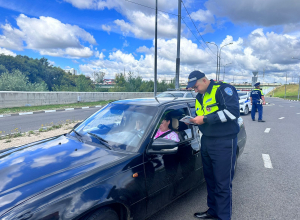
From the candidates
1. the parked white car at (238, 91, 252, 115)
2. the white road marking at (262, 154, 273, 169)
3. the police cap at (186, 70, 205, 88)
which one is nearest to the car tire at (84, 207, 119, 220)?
the police cap at (186, 70, 205, 88)

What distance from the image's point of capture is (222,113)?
2406mm

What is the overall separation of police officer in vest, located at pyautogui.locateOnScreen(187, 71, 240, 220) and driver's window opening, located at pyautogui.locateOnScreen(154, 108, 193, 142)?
12.7 inches

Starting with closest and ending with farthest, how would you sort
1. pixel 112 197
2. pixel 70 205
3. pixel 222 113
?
pixel 70 205 < pixel 112 197 < pixel 222 113

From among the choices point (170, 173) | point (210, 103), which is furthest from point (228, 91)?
point (170, 173)

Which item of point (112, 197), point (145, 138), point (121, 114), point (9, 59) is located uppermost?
point (9, 59)

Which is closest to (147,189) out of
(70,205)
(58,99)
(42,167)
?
(70,205)

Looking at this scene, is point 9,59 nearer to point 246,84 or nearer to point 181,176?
point 181,176

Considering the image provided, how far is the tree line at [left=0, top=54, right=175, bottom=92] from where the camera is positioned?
71.3 feet

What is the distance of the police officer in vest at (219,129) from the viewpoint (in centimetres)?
245

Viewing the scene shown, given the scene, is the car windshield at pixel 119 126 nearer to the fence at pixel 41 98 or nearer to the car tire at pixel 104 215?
the car tire at pixel 104 215

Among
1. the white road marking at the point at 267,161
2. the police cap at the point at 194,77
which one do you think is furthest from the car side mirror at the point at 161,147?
the white road marking at the point at 267,161

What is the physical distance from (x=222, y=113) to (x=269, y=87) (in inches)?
4955

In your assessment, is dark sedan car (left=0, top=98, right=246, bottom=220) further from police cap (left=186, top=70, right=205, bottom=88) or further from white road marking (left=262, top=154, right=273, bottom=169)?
white road marking (left=262, top=154, right=273, bottom=169)

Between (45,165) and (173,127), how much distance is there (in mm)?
1647
